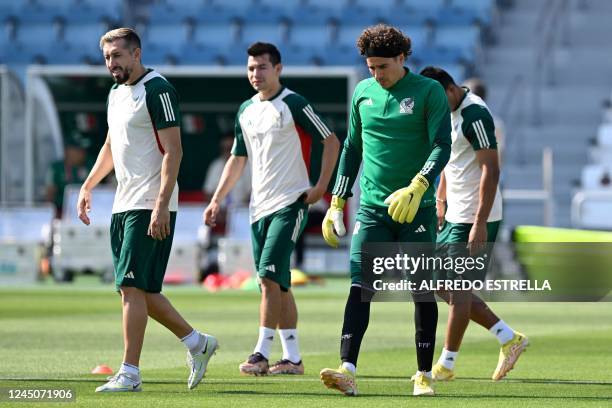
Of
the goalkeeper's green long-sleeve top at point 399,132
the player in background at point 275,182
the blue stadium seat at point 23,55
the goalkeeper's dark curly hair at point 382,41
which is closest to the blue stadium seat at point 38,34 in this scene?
the blue stadium seat at point 23,55

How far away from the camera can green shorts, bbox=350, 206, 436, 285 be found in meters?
9.08

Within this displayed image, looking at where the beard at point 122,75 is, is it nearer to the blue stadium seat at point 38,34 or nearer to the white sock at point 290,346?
the white sock at point 290,346

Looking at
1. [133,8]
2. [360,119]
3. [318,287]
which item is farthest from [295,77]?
[360,119]

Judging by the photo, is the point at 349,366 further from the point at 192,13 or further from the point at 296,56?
the point at 192,13

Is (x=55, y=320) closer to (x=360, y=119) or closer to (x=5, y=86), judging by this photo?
(x=360, y=119)

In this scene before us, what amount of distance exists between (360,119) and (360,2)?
68.5ft

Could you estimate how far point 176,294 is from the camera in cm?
2083

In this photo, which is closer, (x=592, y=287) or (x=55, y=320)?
(x=55, y=320)

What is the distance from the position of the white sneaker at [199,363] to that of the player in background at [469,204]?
1.59 metres

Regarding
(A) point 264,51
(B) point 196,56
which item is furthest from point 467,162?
(B) point 196,56

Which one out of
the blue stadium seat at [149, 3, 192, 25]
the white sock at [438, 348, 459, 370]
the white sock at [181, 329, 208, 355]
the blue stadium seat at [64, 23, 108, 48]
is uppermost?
the blue stadium seat at [149, 3, 192, 25]

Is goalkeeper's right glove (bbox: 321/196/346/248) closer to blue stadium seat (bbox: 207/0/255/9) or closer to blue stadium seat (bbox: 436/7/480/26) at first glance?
blue stadium seat (bbox: 436/7/480/26)

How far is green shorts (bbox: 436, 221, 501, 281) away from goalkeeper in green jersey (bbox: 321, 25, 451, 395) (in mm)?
954

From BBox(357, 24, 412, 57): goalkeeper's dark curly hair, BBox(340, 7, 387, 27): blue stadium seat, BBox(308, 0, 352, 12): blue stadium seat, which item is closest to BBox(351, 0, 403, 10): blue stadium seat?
BBox(340, 7, 387, 27): blue stadium seat
